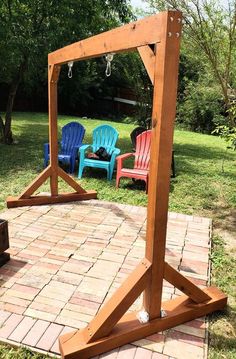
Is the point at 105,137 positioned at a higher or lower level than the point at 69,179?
higher

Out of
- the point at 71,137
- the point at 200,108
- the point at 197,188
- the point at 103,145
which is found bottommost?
the point at 197,188

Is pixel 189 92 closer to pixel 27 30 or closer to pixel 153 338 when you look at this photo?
pixel 27 30

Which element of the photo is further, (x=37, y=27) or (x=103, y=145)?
(x=37, y=27)

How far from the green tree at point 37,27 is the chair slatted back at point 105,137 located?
2091 millimetres

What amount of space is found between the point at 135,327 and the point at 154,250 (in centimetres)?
51

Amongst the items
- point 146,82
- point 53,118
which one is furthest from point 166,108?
point 146,82

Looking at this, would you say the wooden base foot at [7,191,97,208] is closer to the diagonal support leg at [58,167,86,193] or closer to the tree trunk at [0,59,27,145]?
the diagonal support leg at [58,167,86,193]

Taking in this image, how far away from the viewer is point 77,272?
9.28 ft

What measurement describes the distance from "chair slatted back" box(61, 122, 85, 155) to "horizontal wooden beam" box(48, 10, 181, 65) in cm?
319

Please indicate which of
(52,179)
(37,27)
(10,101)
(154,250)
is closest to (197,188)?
(52,179)

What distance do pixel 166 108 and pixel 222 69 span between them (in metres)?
5.78

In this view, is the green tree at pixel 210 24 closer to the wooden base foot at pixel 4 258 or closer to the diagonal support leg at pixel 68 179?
the diagonal support leg at pixel 68 179

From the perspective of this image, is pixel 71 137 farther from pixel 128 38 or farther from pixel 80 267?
pixel 128 38

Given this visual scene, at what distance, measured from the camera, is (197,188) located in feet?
17.5
